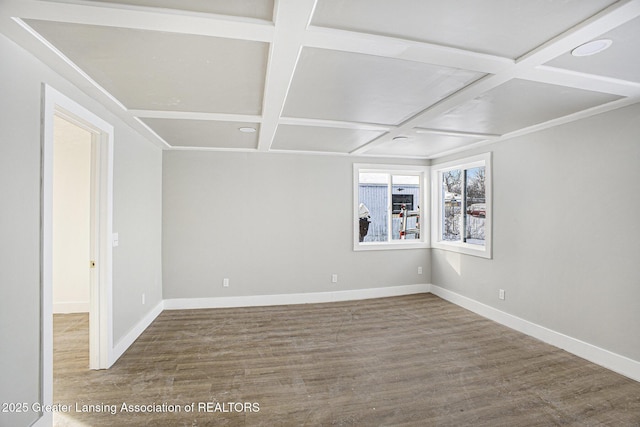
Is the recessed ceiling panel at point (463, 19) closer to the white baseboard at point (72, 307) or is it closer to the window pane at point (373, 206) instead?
the window pane at point (373, 206)

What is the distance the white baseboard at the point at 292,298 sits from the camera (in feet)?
15.0

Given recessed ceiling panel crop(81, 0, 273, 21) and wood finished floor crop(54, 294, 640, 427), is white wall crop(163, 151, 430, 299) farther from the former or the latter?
recessed ceiling panel crop(81, 0, 273, 21)

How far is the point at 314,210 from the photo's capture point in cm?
500

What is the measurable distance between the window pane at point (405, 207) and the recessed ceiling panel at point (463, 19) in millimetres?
3806

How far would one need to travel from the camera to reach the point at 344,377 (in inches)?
107

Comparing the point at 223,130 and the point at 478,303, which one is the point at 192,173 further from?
the point at 478,303

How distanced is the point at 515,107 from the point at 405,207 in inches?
113

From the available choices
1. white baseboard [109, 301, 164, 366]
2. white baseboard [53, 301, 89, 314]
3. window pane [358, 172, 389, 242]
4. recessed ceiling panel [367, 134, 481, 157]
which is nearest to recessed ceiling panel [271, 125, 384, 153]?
recessed ceiling panel [367, 134, 481, 157]

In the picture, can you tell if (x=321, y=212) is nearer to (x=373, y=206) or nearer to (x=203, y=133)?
(x=373, y=206)

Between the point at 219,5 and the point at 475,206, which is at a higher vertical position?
the point at 219,5

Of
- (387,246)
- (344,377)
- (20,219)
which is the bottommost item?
(344,377)

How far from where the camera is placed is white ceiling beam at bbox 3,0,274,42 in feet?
4.56

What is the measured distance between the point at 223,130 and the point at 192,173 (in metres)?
1.36

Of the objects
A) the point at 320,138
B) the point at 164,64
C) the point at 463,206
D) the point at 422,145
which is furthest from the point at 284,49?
the point at 463,206
